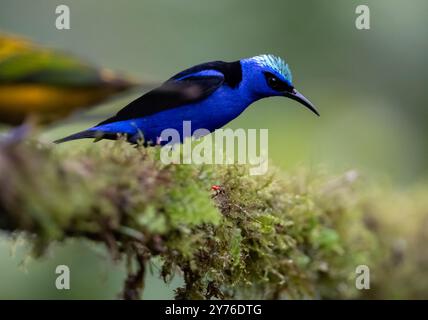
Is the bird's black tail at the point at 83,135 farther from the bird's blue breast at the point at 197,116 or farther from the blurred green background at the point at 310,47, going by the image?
the blurred green background at the point at 310,47

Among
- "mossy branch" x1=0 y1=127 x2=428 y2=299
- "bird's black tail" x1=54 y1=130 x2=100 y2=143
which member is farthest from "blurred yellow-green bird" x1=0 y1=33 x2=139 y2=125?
"bird's black tail" x1=54 y1=130 x2=100 y2=143

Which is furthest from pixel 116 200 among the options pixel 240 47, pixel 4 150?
pixel 240 47

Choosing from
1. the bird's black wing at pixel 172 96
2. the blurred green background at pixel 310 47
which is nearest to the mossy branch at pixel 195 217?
the bird's black wing at pixel 172 96

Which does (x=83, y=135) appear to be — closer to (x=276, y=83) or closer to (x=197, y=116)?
(x=197, y=116)

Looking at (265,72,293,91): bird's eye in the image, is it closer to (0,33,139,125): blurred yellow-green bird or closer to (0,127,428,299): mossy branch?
(0,127,428,299): mossy branch

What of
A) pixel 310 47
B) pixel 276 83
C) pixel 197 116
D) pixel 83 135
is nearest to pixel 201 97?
pixel 197 116
